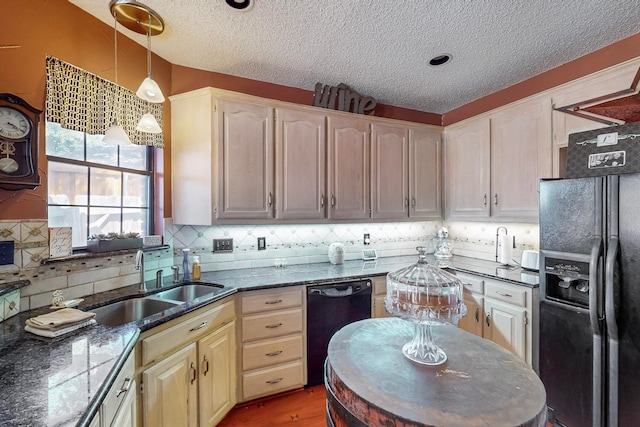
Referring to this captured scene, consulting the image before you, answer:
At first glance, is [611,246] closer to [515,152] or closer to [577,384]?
[577,384]

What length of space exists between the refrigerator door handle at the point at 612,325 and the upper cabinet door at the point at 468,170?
1.24m

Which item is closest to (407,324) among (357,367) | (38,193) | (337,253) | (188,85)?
(357,367)

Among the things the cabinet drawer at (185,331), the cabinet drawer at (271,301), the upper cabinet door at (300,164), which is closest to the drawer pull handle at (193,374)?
the cabinet drawer at (185,331)

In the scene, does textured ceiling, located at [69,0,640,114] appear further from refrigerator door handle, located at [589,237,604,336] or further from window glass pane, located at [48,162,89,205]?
refrigerator door handle, located at [589,237,604,336]

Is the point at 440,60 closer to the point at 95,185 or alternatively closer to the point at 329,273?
the point at 329,273

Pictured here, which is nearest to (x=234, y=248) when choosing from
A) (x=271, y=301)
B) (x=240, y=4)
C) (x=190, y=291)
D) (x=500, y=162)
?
(x=190, y=291)

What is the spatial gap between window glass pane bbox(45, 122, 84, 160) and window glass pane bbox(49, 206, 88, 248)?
12.8 inches

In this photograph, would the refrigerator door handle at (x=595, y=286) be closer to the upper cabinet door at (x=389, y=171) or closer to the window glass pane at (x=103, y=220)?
the upper cabinet door at (x=389, y=171)

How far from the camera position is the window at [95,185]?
176 cm

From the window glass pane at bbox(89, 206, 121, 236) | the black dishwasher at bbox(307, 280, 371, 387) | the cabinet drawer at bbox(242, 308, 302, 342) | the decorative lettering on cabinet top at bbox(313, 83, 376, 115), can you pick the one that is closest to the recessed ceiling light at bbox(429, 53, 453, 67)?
the decorative lettering on cabinet top at bbox(313, 83, 376, 115)

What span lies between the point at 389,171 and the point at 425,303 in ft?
7.09

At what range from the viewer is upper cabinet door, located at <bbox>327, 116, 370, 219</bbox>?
270 cm

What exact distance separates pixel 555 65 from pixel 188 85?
301cm

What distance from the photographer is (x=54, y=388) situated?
85cm
